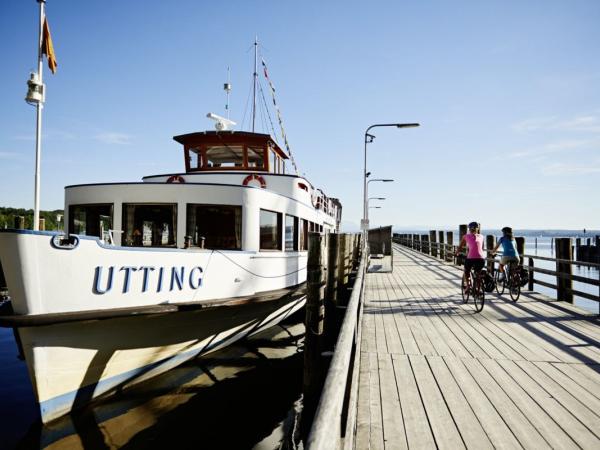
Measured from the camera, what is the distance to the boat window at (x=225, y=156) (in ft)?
35.6

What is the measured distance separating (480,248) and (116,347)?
738cm

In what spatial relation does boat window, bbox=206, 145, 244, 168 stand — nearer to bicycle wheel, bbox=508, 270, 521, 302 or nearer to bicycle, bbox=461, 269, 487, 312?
bicycle, bbox=461, 269, 487, 312

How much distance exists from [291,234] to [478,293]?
4.31 m

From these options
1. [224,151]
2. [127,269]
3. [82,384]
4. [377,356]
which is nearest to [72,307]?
[127,269]

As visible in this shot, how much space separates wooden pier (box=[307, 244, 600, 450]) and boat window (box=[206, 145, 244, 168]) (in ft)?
19.1

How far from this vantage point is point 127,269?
5754 mm

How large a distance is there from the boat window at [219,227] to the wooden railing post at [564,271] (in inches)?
284

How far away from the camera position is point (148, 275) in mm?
6000

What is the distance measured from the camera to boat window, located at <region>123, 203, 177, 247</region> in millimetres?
7387

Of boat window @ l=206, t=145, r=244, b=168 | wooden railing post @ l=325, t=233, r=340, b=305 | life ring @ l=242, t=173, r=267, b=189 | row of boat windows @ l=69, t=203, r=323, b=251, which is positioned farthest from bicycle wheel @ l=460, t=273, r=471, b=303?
boat window @ l=206, t=145, r=244, b=168

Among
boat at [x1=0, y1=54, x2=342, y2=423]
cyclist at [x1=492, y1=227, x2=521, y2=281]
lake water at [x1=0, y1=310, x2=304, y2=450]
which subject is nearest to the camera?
boat at [x1=0, y1=54, x2=342, y2=423]

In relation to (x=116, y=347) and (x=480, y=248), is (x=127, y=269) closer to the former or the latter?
(x=116, y=347)

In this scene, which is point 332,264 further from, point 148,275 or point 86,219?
point 86,219

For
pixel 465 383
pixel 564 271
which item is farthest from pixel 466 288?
pixel 465 383
